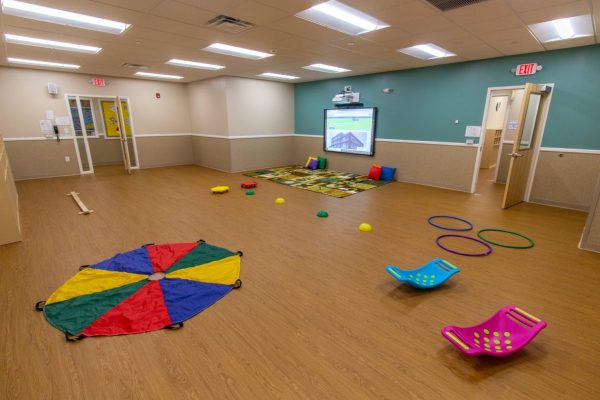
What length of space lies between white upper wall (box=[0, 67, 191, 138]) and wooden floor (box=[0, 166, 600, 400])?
387 centimetres

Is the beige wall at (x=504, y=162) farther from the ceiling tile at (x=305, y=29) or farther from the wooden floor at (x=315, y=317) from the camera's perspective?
the ceiling tile at (x=305, y=29)

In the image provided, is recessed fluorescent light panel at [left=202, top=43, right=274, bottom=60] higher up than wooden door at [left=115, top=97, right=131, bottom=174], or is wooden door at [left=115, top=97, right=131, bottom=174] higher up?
recessed fluorescent light panel at [left=202, top=43, right=274, bottom=60]

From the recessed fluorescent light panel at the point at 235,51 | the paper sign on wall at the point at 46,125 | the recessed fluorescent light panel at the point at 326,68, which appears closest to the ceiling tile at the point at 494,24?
the recessed fluorescent light panel at the point at 326,68

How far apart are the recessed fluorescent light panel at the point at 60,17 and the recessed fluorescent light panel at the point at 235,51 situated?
1.42 m

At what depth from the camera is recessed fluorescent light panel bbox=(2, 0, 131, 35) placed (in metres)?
3.28

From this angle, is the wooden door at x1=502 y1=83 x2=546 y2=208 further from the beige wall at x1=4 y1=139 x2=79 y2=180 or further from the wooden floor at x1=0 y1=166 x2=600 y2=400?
the beige wall at x1=4 y1=139 x2=79 y2=180

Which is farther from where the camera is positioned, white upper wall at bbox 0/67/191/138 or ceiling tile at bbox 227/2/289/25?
white upper wall at bbox 0/67/191/138

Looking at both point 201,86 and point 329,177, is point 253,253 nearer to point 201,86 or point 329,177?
point 329,177

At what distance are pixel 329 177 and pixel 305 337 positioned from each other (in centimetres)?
594

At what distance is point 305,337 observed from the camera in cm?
209

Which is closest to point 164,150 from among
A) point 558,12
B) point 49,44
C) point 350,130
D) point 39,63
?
point 39,63

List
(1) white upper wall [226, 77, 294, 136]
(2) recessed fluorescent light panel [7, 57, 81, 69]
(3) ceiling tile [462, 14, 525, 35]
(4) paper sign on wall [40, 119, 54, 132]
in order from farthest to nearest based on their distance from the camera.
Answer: (1) white upper wall [226, 77, 294, 136]
(4) paper sign on wall [40, 119, 54, 132]
(2) recessed fluorescent light panel [7, 57, 81, 69]
(3) ceiling tile [462, 14, 525, 35]

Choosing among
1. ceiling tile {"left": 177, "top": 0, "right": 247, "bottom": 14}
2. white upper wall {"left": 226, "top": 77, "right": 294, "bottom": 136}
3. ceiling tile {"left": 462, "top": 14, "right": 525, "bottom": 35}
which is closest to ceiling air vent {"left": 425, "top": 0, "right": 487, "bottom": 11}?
ceiling tile {"left": 462, "top": 14, "right": 525, "bottom": 35}

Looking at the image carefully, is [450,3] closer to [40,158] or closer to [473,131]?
[473,131]
